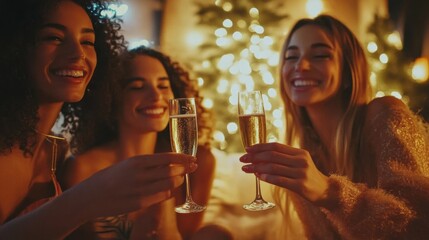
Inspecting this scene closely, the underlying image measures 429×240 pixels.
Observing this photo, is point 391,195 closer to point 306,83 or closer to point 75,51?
point 306,83

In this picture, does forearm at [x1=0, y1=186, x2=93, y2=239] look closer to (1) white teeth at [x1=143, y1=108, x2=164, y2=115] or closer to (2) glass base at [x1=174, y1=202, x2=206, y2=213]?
(2) glass base at [x1=174, y1=202, x2=206, y2=213]

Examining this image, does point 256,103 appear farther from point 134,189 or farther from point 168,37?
point 168,37

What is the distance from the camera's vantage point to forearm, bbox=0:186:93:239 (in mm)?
1250

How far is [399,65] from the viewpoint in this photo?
4.80 metres

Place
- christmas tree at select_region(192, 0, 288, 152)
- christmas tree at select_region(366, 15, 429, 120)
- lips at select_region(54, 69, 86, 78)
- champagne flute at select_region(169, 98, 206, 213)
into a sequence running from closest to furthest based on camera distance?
champagne flute at select_region(169, 98, 206, 213) → lips at select_region(54, 69, 86, 78) → christmas tree at select_region(192, 0, 288, 152) → christmas tree at select_region(366, 15, 429, 120)

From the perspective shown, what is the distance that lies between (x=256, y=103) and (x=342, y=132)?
2.58ft

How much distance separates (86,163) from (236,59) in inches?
94.1

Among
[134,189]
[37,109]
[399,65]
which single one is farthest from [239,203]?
[399,65]

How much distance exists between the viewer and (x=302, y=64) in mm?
2166

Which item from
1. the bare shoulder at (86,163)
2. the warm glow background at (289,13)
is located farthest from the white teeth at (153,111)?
the warm glow background at (289,13)

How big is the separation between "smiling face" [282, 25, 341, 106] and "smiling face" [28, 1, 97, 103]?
3.57ft

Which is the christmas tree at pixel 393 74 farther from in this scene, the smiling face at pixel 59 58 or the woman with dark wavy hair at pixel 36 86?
the smiling face at pixel 59 58

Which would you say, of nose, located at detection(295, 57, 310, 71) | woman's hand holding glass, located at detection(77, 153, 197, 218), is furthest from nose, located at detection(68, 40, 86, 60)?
→ nose, located at detection(295, 57, 310, 71)

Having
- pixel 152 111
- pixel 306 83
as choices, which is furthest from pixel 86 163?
pixel 306 83
